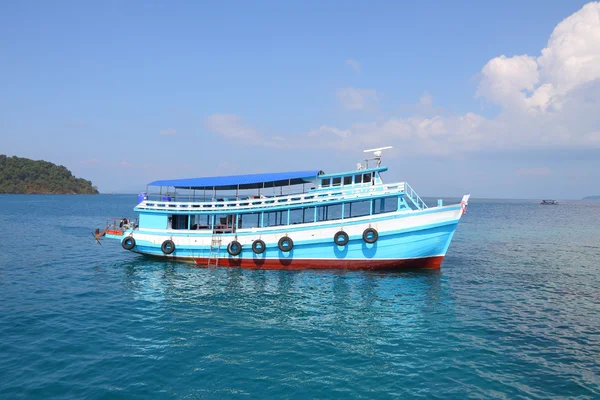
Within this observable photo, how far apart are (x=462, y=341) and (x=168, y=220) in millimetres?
21118

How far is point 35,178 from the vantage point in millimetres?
178250

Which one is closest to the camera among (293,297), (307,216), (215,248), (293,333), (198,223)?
(293,333)

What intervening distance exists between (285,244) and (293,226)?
1.32 m

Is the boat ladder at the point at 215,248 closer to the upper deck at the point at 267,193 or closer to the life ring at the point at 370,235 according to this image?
the upper deck at the point at 267,193

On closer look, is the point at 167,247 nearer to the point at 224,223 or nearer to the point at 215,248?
the point at 215,248

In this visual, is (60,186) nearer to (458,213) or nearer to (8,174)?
(8,174)

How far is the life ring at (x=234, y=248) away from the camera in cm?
→ 2505

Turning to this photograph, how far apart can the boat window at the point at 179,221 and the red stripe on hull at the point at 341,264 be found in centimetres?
484

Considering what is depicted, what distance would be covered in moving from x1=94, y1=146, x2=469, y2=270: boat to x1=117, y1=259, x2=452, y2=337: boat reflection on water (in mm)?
1106

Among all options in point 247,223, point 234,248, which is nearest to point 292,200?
point 234,248

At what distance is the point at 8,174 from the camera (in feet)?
560

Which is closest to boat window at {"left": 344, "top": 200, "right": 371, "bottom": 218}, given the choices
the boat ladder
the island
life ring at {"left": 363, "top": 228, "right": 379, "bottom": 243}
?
life ring at {"left": 363, "top": 228, "right": 379, "bottom": 243}

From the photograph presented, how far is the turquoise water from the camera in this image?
420 inches

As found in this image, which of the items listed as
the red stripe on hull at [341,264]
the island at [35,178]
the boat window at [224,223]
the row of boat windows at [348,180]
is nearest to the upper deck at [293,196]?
the row of boat windows at [348,180]
